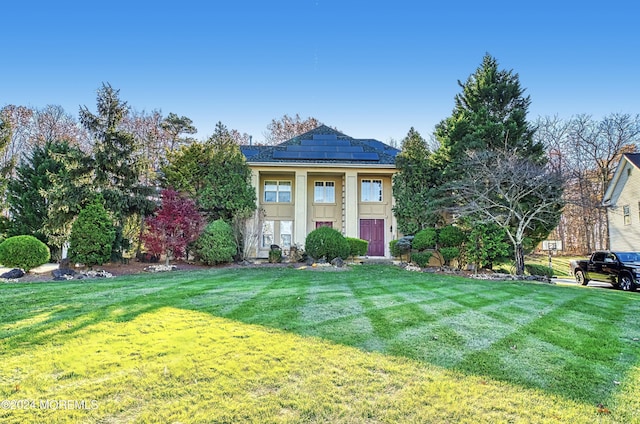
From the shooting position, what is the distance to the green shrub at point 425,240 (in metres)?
14.9

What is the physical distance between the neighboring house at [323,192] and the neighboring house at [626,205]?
12.0 meters

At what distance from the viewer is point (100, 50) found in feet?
42.5

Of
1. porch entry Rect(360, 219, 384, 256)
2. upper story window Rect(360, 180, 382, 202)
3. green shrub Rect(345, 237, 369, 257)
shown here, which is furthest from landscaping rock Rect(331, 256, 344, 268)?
upper story window Rect(360, 180, 382, 202)

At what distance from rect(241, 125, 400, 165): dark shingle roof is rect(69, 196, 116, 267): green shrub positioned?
8346mm

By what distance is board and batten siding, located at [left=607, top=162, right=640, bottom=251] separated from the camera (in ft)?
57.1

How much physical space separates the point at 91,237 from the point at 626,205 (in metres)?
26.0

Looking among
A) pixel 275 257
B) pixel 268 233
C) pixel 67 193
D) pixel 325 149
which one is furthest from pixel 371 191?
pixel 67 193

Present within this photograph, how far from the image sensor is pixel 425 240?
1483 centimetres

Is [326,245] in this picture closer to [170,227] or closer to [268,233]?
[170,227]

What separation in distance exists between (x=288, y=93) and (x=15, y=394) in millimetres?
17116

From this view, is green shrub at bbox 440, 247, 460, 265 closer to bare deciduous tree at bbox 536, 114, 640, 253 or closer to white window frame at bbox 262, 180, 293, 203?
white window frame at bbox 262, 180, 293, 203

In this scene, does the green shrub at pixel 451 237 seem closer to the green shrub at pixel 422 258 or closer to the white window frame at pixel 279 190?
the green shrub at pixel 422 258

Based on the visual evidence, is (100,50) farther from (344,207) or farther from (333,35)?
(344,207)

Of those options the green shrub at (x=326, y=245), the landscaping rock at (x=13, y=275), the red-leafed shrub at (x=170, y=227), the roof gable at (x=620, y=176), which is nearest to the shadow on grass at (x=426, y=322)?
the landscaping rock at (x=13, y=275)
